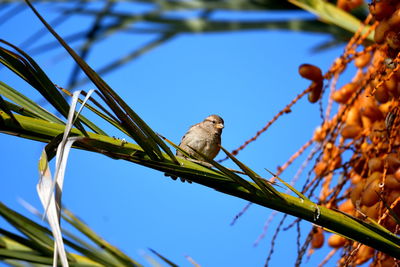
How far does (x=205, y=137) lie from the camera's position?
9.11 ft

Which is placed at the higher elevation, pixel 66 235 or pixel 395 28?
pixel 395 28

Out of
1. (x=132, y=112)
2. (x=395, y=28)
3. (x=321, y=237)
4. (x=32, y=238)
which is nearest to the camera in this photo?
(x=132, y=112)

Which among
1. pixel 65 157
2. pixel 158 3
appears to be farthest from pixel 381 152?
pixel 158 3

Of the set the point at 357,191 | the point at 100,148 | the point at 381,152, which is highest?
the point at 381,152

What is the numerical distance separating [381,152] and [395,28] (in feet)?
0.92

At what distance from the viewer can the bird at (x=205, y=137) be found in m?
2.75

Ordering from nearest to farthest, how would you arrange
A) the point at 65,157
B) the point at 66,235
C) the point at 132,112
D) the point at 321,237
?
the point at 65,157 < the point at 132,112 < the point at 66,235 < the point at 321,237

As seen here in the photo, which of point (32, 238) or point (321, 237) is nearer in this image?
point (32, 238)

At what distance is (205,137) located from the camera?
9.11ft

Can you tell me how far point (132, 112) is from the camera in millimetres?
964

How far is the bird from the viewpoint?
2748 millimetres

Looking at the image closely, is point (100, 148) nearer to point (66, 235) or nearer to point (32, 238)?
point (32, 238)

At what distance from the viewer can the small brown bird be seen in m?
2.75

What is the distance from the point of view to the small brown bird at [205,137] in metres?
2.75
